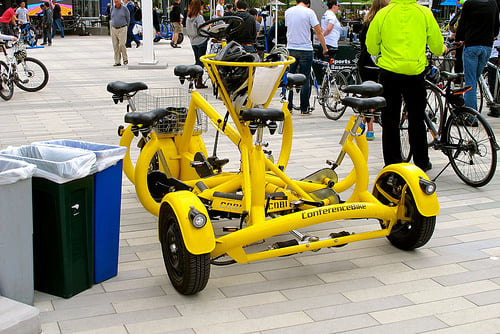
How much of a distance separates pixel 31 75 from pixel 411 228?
9369mm

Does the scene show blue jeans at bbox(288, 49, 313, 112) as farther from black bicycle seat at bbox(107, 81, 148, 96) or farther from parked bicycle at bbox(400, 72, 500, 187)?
black bicycle seat at bbox(107, 81, 148, 96)

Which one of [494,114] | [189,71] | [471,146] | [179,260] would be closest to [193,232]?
[179,260]

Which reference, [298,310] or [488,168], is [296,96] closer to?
[488,168]

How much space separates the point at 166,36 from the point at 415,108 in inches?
947

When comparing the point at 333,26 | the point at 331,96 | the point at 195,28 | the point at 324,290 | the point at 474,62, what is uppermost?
the point at 333,26

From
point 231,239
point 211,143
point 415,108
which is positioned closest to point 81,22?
point 211,143

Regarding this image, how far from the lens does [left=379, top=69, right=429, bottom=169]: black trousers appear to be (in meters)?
5.86

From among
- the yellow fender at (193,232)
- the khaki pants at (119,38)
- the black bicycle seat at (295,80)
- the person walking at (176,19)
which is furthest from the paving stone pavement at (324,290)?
the person walking at (176,19)

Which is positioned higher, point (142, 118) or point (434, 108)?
point (142, 118)

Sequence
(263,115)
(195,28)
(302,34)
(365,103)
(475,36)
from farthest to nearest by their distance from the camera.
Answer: (195,28) → (302,34) → (475,36) → (365,103) → (263,115)

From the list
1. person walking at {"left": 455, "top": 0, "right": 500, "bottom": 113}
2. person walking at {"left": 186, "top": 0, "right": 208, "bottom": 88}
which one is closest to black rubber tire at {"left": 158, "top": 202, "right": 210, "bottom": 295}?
person walking at {"left": 455, "top": 0, "right": 500, "bottom": 113}

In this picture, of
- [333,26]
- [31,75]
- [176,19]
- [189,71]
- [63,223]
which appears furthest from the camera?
[176,19]

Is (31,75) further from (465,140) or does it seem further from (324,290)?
(324,290)

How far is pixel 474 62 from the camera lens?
8.66 m
